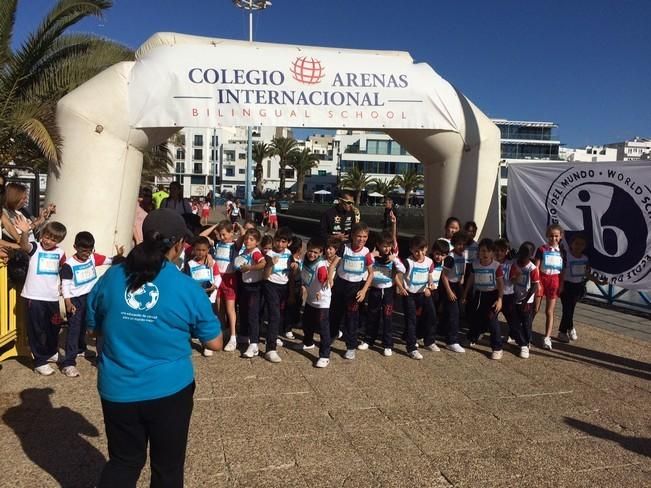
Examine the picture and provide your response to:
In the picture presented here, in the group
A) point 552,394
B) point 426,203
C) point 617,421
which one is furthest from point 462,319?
point 617,421

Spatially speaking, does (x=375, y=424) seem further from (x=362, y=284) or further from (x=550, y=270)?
(x=550, y=270)

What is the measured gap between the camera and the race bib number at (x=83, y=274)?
188 inches

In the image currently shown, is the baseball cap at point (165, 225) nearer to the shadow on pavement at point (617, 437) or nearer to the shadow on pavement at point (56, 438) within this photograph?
the shadow on pavement at point (56, 438)

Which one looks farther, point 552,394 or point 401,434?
point 552,394

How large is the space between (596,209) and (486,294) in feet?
10.3

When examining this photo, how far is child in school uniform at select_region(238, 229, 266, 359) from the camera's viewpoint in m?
5.49

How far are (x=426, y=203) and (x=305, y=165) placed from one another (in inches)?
2242

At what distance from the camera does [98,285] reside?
7.69 feet

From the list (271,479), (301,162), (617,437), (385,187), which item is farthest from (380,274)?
(301,162)

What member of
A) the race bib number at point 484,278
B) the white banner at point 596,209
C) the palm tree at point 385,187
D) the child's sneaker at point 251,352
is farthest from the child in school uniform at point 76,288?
the palm tree at point 385,187

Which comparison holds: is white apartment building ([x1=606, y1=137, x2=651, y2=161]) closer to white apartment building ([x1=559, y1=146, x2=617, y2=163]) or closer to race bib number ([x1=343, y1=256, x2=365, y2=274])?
white apartment building ([x1=559, y1=146, x2=617, y2=163])

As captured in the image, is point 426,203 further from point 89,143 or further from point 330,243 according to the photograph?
point 89,143

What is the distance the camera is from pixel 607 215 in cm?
763

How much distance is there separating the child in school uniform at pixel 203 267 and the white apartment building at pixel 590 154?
93.6 m
